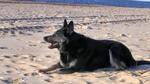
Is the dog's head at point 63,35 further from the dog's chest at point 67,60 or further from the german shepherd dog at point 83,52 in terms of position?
the dog's chest at point 67,60

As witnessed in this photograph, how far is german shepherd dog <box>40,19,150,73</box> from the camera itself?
8.31 meters

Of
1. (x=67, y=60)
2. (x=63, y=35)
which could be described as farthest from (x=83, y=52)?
(x=63, y=35)

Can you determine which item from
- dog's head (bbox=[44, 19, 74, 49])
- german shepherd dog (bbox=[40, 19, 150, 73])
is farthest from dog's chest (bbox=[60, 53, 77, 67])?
dog's head (bbox=[44, 19, 74, 49])

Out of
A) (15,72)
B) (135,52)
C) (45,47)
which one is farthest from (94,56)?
(45,47)

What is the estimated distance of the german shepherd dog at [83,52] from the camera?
27.3 ft

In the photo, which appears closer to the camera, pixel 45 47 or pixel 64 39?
pixel 64 39

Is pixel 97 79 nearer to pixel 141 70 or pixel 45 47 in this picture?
pixel 141 70

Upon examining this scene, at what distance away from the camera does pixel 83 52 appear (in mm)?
8430

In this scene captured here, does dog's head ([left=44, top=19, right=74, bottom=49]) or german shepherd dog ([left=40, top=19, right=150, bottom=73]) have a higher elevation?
dog's head ([left=44, top=19, right=74, bottom=49])

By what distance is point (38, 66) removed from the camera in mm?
8867

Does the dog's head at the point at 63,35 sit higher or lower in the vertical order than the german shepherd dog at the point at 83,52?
higher

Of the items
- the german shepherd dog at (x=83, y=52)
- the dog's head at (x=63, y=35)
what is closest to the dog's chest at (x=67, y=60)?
the german shepherd dog at (x=83, y=52)

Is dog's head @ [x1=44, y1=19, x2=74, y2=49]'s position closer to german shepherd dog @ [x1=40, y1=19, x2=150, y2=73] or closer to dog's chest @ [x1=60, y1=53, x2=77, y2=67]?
german shepherd dog @ [x1=40, y1=19, x2=150, y2=73]

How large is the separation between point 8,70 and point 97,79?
6.03ft
